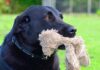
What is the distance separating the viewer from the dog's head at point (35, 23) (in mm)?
6066

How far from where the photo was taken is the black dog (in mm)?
6111

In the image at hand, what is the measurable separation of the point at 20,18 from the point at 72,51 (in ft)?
2.63

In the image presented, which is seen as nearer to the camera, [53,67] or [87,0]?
[53,67]

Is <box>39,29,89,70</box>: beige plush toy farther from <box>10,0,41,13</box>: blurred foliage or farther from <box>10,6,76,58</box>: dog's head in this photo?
<box>10,0,41,13</box>: blurred foliage

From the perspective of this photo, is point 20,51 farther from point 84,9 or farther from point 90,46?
point 84,9

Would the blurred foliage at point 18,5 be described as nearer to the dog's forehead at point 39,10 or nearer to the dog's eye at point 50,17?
the dog's forehead at point 39,10

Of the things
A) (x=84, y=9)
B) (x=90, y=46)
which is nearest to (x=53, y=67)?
(x=90, y=46)

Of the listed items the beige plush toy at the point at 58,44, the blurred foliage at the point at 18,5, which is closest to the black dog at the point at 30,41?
the beige plush toy at the point at 58,44

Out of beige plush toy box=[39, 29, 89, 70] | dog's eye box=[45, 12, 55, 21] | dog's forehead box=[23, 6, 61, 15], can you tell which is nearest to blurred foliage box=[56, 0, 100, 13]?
dog's forehead box=[23, 6, 61, 15]

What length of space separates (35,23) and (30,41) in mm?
239

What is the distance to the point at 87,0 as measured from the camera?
138 feet

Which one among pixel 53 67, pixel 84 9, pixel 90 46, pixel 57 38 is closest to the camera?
pixel 57 38

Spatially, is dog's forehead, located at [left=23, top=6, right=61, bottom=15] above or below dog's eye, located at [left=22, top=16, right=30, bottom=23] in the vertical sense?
above

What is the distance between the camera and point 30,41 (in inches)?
241
